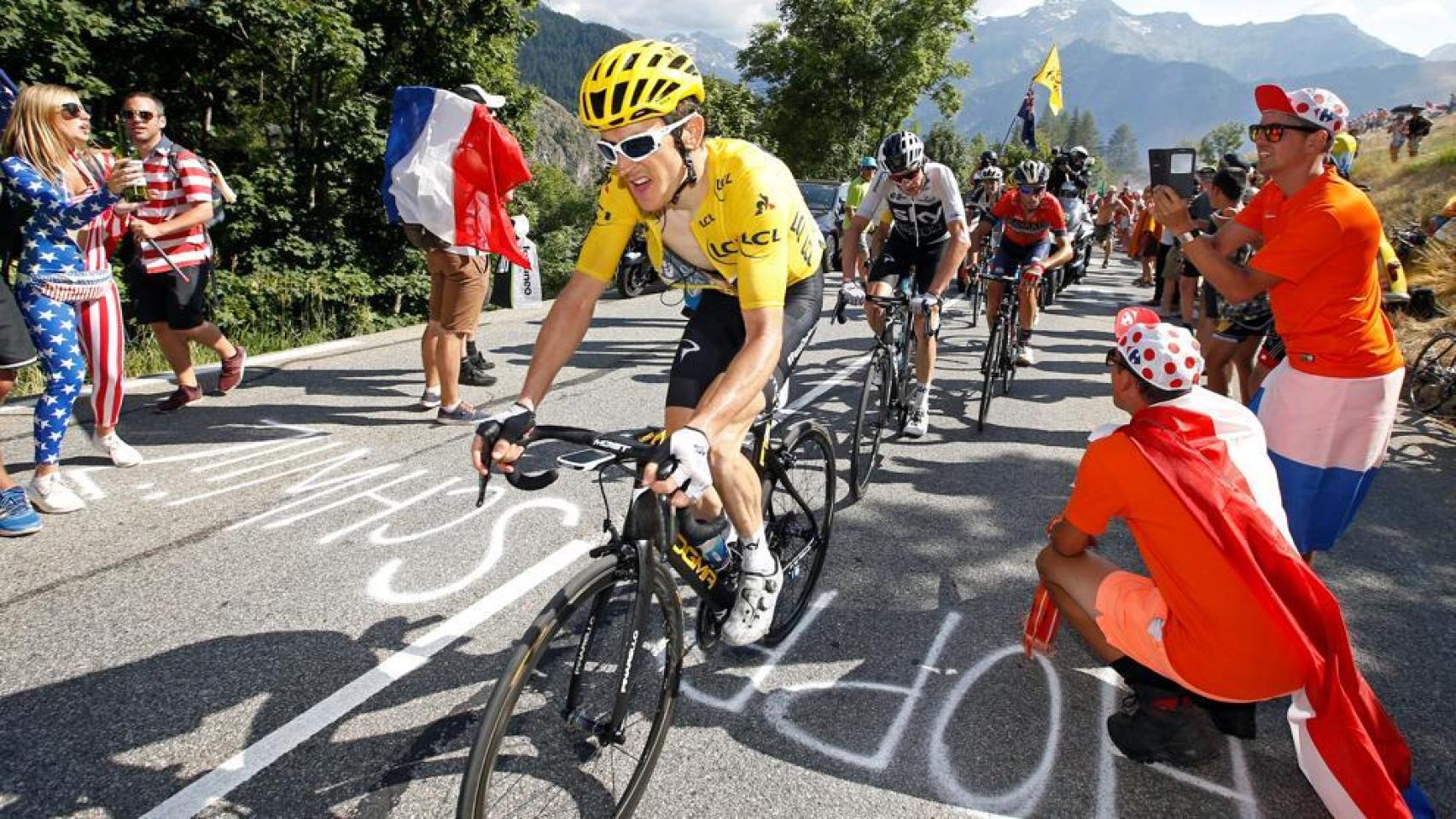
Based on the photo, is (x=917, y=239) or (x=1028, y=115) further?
(x=1028, y=115)

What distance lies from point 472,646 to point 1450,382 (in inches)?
327

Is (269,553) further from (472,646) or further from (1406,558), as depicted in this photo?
(1406,558)

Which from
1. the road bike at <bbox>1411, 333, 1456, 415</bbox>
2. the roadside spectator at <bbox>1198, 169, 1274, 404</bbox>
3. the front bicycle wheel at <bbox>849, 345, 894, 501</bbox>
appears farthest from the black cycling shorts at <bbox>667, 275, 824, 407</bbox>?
the road bike at <bbox>1411, 333, 1456, 415</bbox>

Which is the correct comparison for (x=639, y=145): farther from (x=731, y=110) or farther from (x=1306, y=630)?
(x=731, y=110)

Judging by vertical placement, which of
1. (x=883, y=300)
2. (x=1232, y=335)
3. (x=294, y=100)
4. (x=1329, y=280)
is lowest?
(x=1232, y=335)

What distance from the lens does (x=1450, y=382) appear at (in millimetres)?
6754

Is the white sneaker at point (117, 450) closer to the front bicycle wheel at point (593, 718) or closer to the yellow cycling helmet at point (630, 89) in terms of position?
the front bicycle wheel at point (593, 718)

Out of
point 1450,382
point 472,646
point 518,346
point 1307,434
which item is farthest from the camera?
point 518,346

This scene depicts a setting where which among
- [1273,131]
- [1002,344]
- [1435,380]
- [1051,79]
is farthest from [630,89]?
[1051,79]

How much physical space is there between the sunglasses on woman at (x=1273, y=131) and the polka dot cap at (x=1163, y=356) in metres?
1.21

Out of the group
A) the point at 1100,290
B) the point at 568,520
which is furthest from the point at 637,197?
the point at 1100,290

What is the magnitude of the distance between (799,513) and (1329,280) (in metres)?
2.29

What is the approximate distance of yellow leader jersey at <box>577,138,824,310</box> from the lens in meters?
2.42

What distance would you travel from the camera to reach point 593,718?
2.28m
